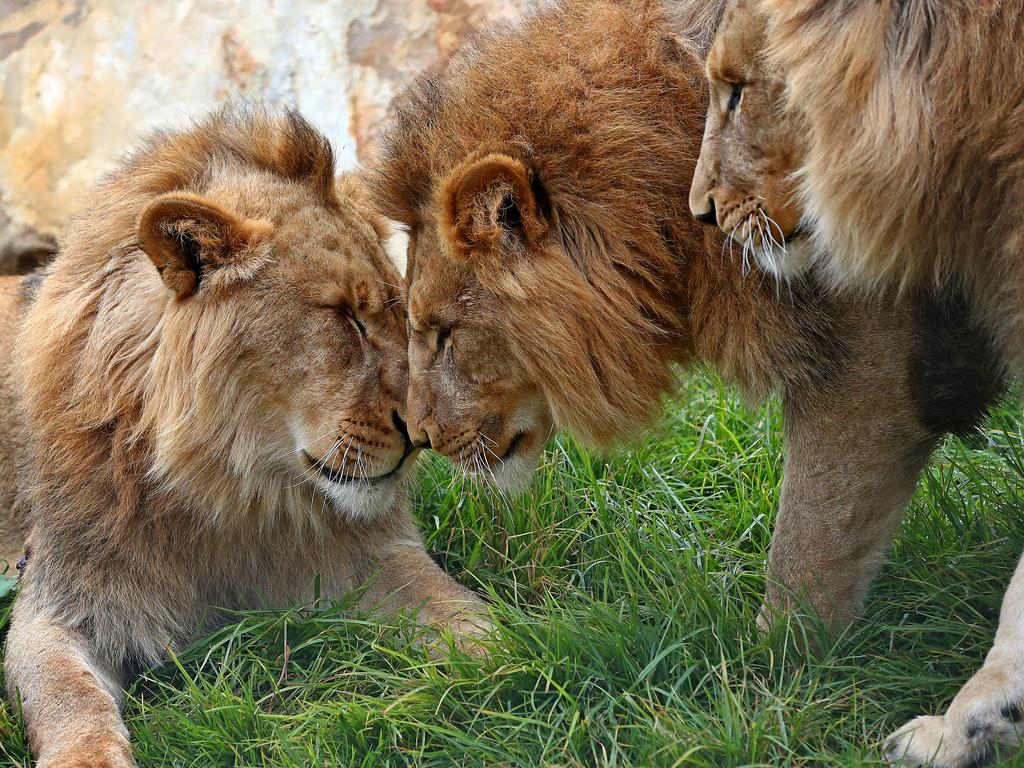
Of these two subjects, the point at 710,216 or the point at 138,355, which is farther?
the point at 138,355

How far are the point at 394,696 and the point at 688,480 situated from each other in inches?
69.8

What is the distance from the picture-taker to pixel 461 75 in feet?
12.9

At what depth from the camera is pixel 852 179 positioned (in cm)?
306

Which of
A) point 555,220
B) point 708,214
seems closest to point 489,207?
point 555,220

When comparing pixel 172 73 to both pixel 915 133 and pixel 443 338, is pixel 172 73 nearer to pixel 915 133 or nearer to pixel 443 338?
pixel 443 338

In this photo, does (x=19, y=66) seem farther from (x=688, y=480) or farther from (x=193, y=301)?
(x=688, y=480)

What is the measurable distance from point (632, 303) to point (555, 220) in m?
0.34

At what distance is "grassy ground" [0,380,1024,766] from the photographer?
3.26 m

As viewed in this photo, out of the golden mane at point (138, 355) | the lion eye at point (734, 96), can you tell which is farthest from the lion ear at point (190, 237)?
the lion eye at point (734, 96)

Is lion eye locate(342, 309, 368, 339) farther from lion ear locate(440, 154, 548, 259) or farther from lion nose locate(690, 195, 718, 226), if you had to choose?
lion nose locate(690, 195, 718, 226)

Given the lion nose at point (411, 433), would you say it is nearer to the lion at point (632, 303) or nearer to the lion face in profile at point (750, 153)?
the lion at point (632, 303)

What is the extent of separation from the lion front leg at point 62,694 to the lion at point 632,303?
1.41m

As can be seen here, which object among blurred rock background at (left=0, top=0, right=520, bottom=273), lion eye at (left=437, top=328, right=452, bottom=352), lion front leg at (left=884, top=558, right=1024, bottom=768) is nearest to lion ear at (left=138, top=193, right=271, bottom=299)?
lion eye at (left=437, top=328, right=452, bottom=352)

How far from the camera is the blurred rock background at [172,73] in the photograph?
23.1 feet
